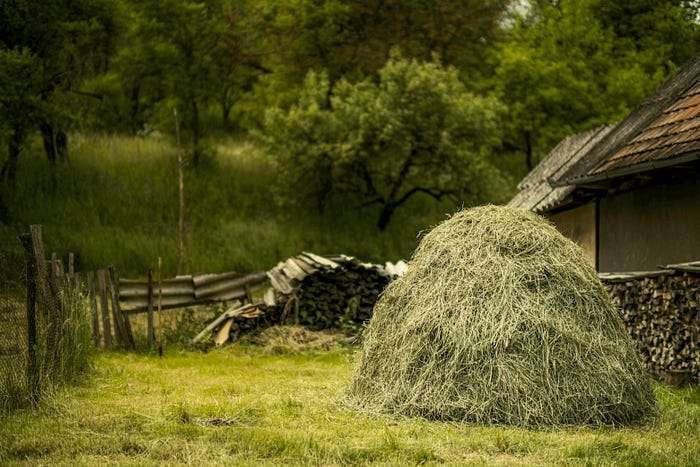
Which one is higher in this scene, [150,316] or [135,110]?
[135,110]

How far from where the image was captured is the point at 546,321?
7836 mm

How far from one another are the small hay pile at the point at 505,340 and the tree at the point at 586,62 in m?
23.9

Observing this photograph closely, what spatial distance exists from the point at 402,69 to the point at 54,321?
2239cm

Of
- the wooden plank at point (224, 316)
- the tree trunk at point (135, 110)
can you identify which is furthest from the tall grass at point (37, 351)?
the tree trunk at point (135, 110)

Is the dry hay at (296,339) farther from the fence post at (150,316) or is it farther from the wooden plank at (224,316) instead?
the fence post at (150,316)

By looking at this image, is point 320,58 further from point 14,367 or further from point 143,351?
point 14,367

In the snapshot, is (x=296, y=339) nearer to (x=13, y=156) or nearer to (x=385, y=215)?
(x=13, y=156)

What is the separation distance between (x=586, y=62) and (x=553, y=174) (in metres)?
17.5

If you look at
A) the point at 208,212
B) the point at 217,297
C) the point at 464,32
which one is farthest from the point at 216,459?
the point at 464,32

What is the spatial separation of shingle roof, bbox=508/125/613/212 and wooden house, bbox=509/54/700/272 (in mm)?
1347

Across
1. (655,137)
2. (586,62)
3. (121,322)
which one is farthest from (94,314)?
(586,62)

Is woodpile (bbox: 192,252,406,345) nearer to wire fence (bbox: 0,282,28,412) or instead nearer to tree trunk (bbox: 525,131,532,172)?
wire fence (bbox: 0,282,28,412)

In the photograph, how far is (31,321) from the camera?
9.06 metres

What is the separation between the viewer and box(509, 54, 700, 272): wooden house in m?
11.2
